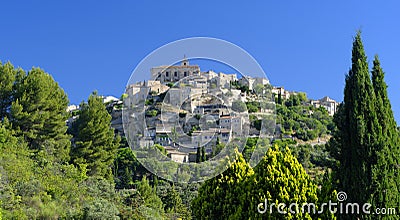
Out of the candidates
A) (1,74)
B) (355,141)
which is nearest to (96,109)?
(1,74)

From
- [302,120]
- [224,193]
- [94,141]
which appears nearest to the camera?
[224,193]

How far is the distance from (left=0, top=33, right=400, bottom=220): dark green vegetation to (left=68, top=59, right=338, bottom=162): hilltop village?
44.4 inches

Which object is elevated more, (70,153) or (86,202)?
(70,153)

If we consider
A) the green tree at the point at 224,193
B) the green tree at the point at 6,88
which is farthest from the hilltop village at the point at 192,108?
the green tree at the point at 6,88

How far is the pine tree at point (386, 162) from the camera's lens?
6684mm

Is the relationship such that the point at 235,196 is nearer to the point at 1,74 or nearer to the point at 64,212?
the point at 64,212

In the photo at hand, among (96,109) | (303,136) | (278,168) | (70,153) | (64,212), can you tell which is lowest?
(64,212)

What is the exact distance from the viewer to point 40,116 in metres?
20.1

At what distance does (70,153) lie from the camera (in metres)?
21.2

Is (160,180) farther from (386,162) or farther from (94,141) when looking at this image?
(386,162)

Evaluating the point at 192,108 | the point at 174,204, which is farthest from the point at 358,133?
the point at 192,108

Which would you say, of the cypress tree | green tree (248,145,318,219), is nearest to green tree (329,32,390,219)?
the cypress tree

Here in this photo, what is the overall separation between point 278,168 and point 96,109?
17.1m

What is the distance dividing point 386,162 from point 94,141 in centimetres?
1717
